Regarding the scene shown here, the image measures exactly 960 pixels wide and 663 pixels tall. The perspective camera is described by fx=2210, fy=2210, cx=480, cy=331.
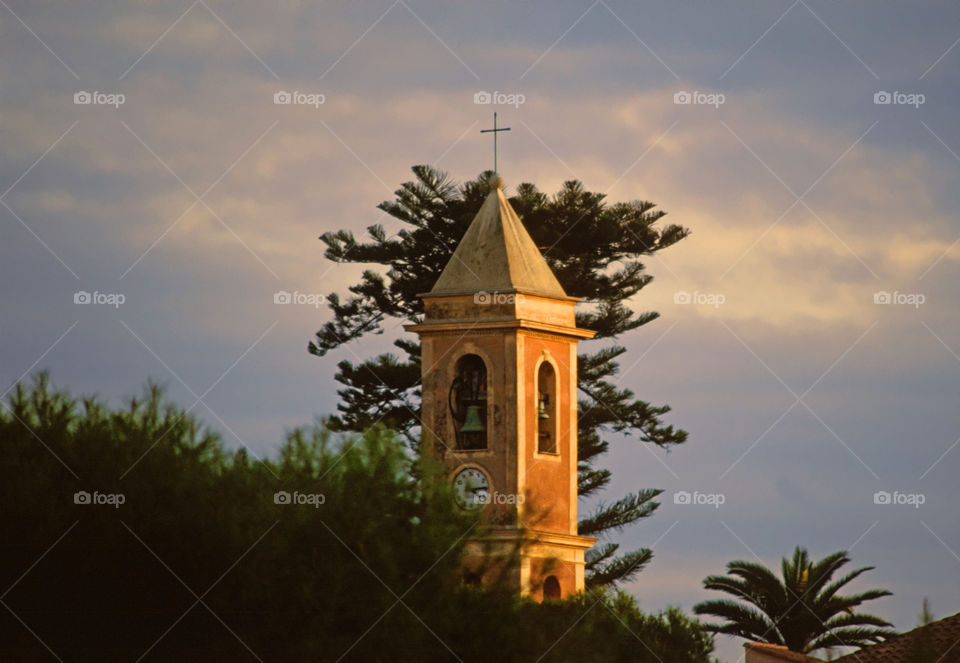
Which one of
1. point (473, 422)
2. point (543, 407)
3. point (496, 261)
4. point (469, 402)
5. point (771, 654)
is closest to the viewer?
point (771, 654)

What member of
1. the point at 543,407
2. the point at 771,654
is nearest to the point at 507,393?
the point at 543,407

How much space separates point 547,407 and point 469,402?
1157 mm

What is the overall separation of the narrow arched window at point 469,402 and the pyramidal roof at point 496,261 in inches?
40.7

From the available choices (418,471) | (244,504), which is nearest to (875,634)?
(418,471)

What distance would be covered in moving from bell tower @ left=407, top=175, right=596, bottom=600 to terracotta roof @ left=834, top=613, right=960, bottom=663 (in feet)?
13.4

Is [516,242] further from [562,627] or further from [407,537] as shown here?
[407,537]

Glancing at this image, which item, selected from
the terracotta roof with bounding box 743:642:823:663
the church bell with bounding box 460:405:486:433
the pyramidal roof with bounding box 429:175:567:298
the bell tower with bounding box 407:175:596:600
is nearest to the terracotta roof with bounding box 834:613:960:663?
the terracotta roof with bounding box 743:642:823:663

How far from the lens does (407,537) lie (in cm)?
2039

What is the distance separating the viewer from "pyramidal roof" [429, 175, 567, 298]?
29.9 m

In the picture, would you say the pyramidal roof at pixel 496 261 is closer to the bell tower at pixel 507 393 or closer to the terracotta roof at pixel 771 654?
the bell tower at pixel 507 393

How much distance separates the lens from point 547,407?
99.4 ft

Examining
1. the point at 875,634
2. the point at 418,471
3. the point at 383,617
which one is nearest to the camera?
the point at 383,617

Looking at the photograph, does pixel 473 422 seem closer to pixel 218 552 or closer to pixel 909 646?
pixel 909 646

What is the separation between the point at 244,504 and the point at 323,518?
726 millimetres
